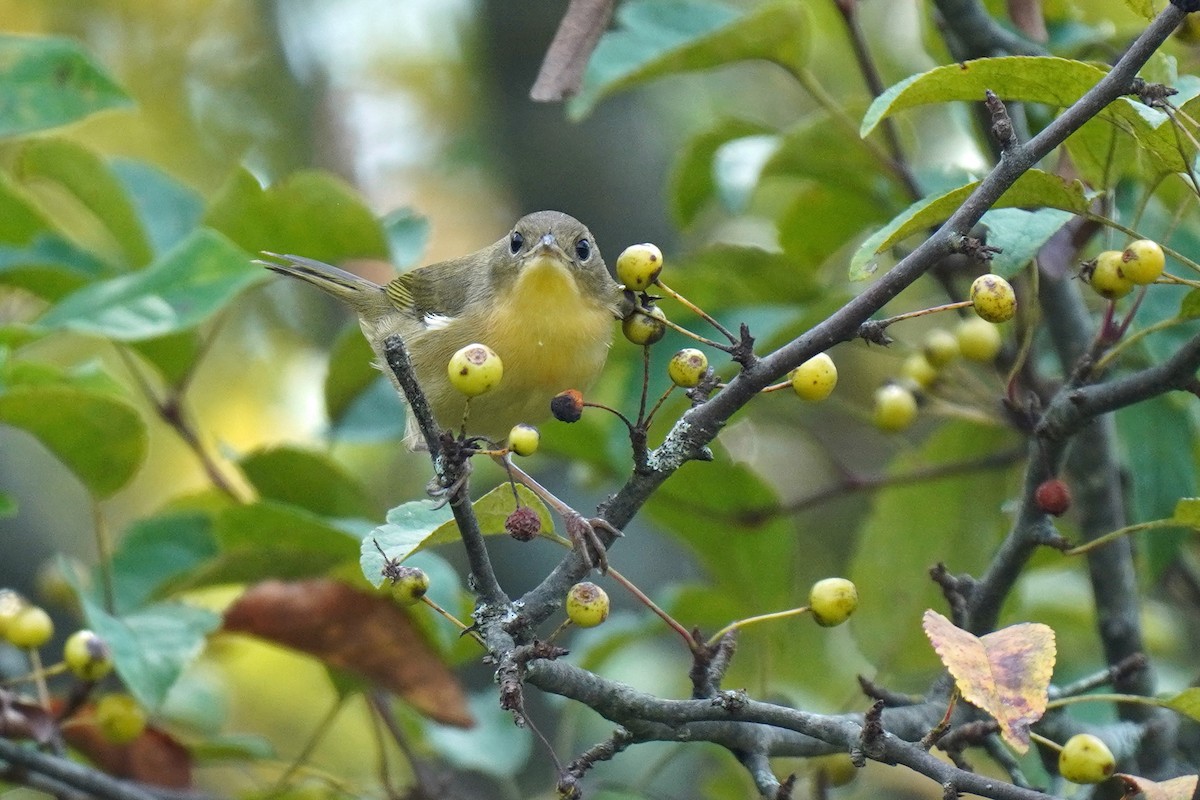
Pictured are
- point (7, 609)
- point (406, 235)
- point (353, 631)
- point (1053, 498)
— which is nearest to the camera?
point (1053, 498)

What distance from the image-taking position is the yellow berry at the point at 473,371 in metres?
1.97

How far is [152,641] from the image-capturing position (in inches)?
113

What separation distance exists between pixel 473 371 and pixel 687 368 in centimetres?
32

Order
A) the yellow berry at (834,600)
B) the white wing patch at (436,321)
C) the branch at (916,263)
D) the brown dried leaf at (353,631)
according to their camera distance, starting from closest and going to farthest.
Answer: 1. the branch at (916,263)
2. the yellow berry at (834,600)
3. the brown dried leaf at (353,631)
4. the white wing patch at (436,321)

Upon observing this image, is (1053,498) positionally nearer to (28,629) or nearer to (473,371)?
(473,371)

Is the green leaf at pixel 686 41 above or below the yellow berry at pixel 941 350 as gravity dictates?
above

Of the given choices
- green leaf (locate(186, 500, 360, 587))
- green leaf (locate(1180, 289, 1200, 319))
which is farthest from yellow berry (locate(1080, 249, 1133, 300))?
green leaf (locate(186, 500, 360, 587))

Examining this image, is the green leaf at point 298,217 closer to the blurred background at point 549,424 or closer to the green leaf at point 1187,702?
the blurred background at point 549,424

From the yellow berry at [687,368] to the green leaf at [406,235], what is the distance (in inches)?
74.1

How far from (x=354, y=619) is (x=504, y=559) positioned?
2.15 m

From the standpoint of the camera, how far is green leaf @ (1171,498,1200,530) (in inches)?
82.2

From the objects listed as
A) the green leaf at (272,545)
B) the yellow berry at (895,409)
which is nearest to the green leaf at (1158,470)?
the yellow berry at (895,409)

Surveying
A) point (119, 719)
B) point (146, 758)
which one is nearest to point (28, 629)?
point (119, 719)

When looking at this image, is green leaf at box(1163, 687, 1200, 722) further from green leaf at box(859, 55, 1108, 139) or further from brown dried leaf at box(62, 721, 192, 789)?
brown dried leaf at box(62, 721, 192, 789)
